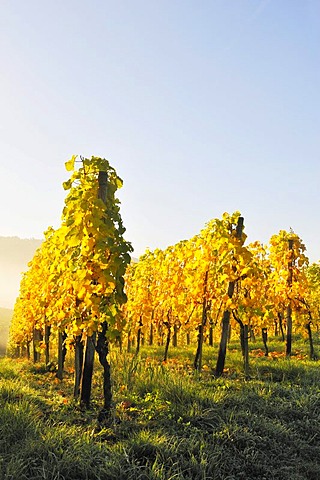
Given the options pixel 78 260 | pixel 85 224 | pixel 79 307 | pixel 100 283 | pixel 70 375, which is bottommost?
pixel 70 375

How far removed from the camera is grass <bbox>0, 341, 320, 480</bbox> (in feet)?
13.2

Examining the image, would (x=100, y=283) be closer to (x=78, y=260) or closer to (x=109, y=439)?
(x=78, y=260)

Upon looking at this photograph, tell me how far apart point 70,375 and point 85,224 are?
22.4 feet

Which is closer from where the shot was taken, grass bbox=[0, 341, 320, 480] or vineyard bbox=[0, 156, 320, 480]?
grass bbox=[0, 341, 320, 480]

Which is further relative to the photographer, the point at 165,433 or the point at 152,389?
the point at 152,389

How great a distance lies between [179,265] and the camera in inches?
541

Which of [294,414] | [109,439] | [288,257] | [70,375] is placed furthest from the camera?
[288,257]

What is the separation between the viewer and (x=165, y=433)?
4957mm

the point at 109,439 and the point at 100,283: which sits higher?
the point at 100,283

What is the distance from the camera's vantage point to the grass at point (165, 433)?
13.2ft

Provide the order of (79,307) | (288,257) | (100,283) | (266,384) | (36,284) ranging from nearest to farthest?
(100,283) < (79,307) < (266,384) < (36,284) < (288,257)

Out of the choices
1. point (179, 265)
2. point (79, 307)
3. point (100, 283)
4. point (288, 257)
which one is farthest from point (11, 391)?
point (288, 257)

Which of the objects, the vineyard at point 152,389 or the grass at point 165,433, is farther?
the vineyard at point 152,389

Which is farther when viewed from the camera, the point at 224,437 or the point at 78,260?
the point at 78,260
